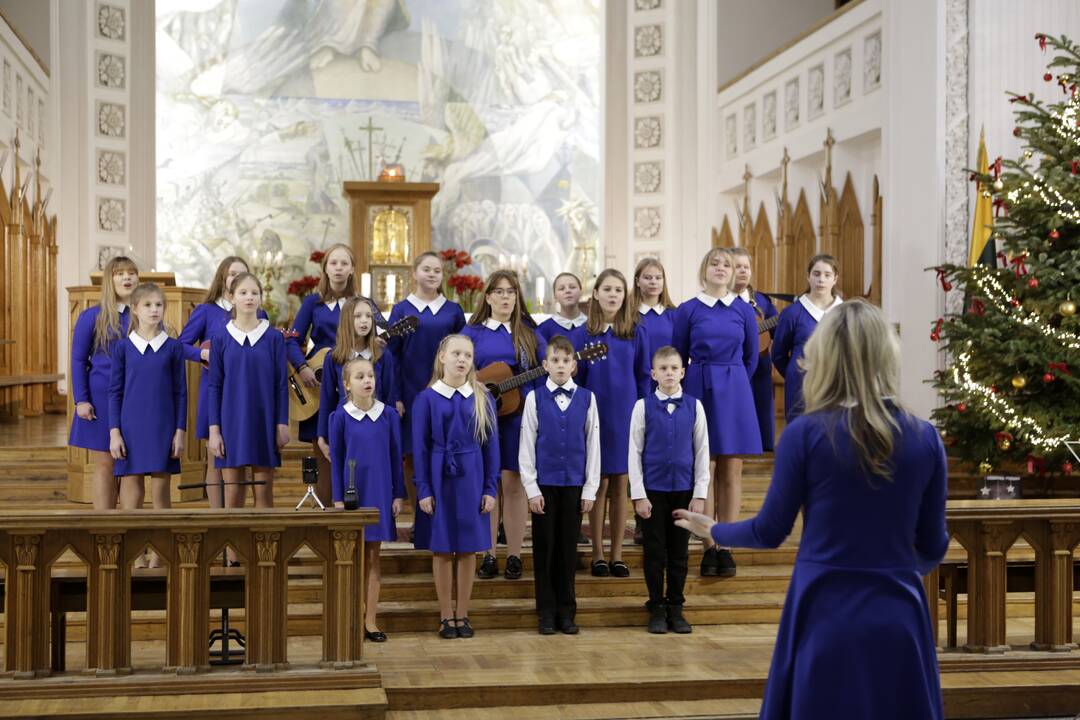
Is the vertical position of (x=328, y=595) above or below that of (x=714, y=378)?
below

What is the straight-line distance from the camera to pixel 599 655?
6.20m

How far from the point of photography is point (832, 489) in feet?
10.3

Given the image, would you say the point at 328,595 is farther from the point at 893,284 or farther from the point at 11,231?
the point at 11,231

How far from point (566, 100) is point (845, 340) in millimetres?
14963

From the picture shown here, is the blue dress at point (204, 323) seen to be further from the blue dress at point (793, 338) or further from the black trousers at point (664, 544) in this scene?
the blue dress at point (793, 338)

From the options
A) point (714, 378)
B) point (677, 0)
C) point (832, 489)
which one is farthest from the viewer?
point (677, 0)

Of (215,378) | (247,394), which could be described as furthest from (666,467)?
(215,378)

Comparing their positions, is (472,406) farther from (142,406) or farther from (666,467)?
(142,406)

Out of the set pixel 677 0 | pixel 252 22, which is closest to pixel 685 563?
pixel 677 0

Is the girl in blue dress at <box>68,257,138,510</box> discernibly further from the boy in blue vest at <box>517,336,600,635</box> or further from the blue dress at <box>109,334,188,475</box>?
the boy in blue vest at <box>517,336,600,635</box>

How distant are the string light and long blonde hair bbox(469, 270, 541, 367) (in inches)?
122

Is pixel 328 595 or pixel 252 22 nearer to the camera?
pixel 328 595

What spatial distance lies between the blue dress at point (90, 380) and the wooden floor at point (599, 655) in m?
0.72

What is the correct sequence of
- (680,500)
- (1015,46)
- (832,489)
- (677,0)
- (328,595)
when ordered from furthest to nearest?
(677,0)
(1015,46)
(680,500)
(328,595)
(832,489)
